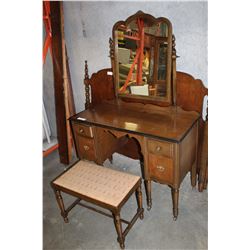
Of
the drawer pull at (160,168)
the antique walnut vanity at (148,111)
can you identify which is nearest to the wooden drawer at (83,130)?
the antique walnut vanity at (148,111)

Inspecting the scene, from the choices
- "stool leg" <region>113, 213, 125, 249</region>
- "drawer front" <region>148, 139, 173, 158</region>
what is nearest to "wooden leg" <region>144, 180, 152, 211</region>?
"drawer front" <region>148, 139, 173, 158</region>

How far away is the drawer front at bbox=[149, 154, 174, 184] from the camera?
2.21 m

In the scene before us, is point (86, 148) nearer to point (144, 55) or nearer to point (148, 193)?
point (148, 193)

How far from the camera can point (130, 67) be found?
2623 millimetres

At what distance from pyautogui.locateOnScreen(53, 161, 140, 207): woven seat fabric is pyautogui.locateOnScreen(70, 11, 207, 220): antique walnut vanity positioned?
0.96 ft

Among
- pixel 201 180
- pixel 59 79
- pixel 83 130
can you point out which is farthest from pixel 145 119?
pixel 59 79

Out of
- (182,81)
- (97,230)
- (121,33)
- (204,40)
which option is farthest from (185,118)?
(97,230)

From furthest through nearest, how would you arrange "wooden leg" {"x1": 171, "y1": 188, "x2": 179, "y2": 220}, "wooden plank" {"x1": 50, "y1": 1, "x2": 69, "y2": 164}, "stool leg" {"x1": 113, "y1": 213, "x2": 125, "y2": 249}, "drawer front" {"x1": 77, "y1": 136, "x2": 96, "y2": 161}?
"wooden plank" {"x1": 50, "y1": 1, "x2": 69, "y2": 164}, "drawer front" {"x1": 77, "y1": 136, "x2": 96, "y2": 161}, "wooden leg" {"x1": 171, "y1": 188, "x2": 179, "y2": 220}, "stool leg" {"x1": 113, "y1": 213, "x2": 125, "y2": 249}

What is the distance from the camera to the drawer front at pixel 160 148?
212cm

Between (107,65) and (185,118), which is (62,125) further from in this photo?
(185,118)

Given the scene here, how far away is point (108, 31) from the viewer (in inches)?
109

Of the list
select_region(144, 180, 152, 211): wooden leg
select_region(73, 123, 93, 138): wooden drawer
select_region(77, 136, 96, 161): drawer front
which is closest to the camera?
select_region(144, 180, 152, 211): wooden leg

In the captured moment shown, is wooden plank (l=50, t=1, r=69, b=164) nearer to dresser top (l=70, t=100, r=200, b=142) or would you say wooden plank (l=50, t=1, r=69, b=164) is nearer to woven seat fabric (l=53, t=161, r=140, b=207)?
dresser top (l=70, t=100, r=200, b=142)

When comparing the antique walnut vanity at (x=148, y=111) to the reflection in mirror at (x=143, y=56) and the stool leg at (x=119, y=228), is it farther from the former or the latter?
the stool leg at (x=119, y=228)
